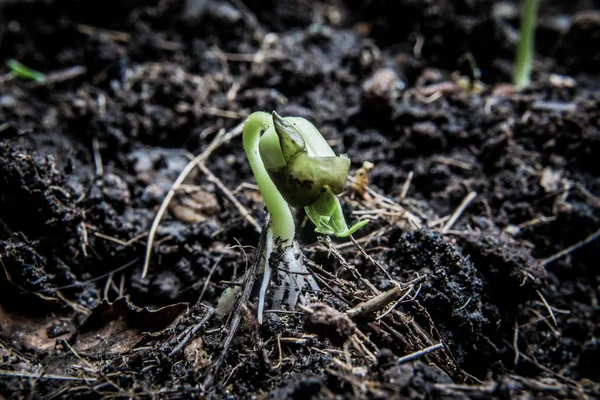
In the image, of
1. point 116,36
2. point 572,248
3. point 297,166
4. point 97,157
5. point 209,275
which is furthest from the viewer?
A: point 116,36

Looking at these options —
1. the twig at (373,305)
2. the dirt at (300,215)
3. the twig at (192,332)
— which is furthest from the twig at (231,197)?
the twig at (373,305)

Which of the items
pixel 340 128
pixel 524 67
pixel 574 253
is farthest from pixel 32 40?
pixel 574 253

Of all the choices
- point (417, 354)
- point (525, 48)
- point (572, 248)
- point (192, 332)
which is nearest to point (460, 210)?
point (572, 248)

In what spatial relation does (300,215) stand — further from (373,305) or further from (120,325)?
(120,325)

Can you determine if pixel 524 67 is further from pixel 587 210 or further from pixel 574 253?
pixel 574 253

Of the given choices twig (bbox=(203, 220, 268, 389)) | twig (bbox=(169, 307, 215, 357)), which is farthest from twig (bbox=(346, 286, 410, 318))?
twig (bbox=(169, 307, 215, 357))

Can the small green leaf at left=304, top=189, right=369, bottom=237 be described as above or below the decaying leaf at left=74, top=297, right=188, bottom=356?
above

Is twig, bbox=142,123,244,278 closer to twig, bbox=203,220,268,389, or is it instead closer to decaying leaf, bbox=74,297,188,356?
decaying leaf, bbox=74,297,188,356
